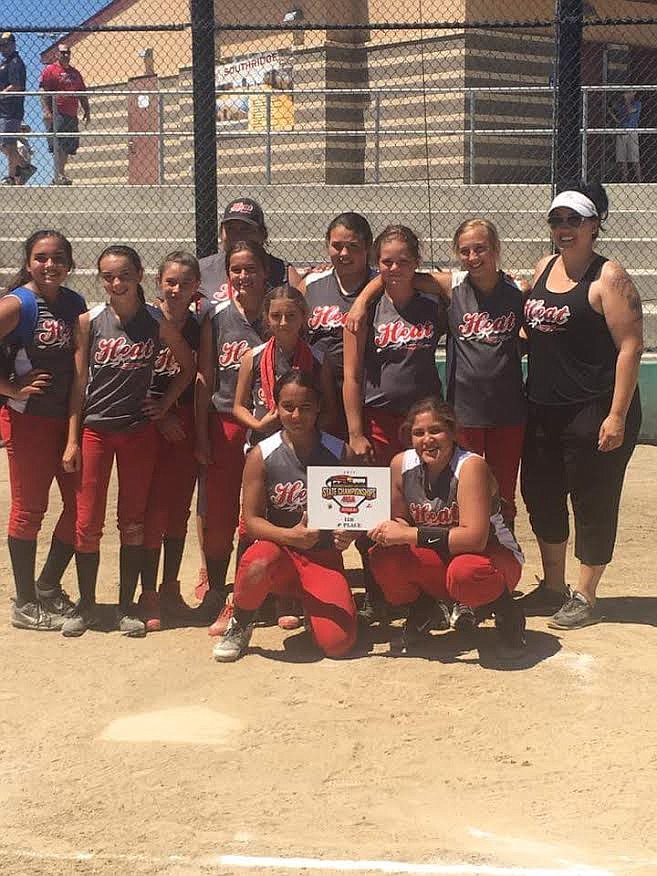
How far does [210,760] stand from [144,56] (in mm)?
17844

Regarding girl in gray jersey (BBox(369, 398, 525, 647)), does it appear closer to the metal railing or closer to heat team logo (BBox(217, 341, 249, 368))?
heat team logo (BBox(217, 341, 249, 368))

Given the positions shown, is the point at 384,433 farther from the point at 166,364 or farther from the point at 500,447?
the point at 166,364

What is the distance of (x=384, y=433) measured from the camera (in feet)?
17.4

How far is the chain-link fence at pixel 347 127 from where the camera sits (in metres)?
12.5

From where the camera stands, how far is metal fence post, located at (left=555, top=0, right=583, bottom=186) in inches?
291

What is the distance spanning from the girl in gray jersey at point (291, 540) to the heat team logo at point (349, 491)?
170mm

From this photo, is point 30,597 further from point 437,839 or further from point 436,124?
point 436,124

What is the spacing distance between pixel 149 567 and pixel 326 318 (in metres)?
1.40

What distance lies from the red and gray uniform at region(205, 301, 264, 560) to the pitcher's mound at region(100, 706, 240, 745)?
1231mm

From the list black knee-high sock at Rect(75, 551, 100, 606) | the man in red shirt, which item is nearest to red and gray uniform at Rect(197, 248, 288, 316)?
black knee-high sock at Rect(75, 551, 100, 606)

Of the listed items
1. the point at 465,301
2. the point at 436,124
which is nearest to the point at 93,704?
the point at 465,301

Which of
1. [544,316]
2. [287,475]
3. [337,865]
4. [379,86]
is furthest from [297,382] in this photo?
[379,86]

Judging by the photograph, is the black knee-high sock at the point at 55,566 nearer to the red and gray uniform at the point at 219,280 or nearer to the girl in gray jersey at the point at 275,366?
the girl in gray jersey at the point at 275,366

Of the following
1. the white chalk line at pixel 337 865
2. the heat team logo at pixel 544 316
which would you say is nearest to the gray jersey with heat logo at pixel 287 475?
the heat team logo at pixel 544 316
